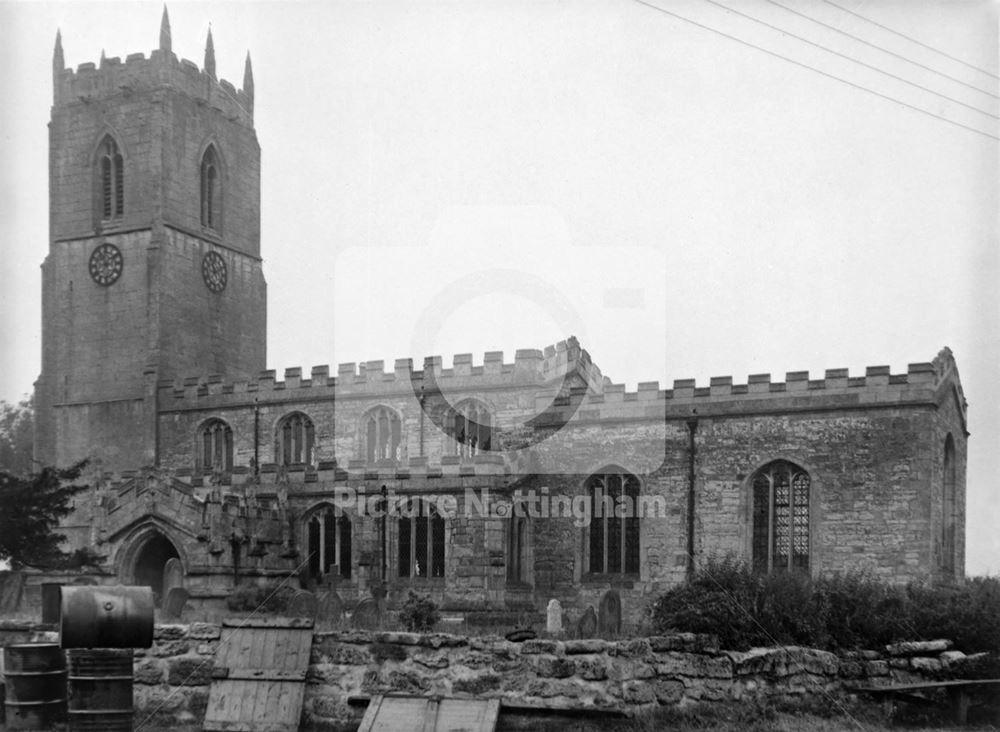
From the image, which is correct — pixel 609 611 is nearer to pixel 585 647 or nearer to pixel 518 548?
pixel 518 548

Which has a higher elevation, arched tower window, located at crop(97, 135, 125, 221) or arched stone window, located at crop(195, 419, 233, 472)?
arched tower window, located at crop(97, 135, 125, 221)

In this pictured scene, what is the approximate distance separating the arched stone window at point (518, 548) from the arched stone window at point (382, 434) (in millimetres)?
7607

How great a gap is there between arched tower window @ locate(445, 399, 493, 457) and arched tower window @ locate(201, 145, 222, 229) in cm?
1599

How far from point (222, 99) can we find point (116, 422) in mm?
13519

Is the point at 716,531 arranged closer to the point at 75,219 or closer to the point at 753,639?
the point at 753,639

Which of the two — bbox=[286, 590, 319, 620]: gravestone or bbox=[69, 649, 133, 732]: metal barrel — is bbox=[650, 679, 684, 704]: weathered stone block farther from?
bbox=[286, 590, 319, 620]: gravestone

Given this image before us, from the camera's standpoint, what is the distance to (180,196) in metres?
48.5

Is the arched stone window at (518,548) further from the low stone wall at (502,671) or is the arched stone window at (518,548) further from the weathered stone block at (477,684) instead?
the weathered stone block at (477,684)

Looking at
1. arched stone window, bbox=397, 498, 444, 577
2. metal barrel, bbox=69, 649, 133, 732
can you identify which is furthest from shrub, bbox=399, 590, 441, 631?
arched stone window, bbox=397, 498, 444, 577

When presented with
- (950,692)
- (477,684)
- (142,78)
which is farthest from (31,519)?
(142,78)

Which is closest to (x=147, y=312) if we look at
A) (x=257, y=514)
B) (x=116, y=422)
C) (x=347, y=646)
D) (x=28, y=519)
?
(x=116, y=422)

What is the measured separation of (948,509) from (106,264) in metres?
30.6

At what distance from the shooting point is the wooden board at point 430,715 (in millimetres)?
13984

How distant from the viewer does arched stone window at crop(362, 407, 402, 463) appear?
133 feet
